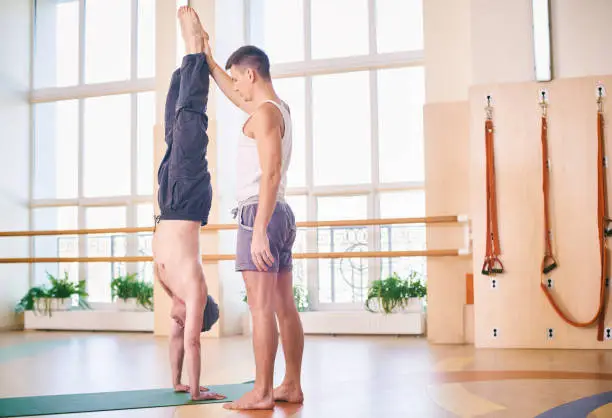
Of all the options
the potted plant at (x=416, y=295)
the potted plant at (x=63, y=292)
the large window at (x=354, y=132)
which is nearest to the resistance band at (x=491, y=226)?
the potted plant at (x=416, y=295)

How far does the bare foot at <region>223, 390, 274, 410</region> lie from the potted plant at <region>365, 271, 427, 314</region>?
3.33m

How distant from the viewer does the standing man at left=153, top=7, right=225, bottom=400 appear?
306cm

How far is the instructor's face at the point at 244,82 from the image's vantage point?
293cm

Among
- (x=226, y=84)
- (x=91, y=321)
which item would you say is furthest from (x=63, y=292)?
(x=226, y=84)

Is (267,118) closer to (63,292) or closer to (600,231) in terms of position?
(600,231)

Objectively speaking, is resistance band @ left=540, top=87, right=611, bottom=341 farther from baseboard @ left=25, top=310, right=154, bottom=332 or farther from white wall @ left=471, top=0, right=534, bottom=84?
baseboard @ left=25, top=310, right=154, bottom=332

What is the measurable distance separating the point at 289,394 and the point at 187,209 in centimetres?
95

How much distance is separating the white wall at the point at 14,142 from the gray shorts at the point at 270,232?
527 cm

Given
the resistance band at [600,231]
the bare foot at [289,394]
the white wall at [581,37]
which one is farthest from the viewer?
the white wall at [581,37]

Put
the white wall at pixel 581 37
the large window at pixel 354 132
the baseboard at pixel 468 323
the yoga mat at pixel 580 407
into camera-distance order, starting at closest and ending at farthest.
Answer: the yoga mat at pixel 580 407 → the white wall at pixel 581 37 → the baseboard at pixel 468 323 → the large window at pixel 354 132

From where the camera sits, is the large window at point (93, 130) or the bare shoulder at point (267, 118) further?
the large window at point (93, 130)

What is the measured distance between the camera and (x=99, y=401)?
10.3 feet

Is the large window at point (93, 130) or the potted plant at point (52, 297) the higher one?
the large window at point (93, 130)

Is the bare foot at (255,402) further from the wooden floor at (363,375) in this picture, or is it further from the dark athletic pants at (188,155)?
the dark athletic pants at (188,155)
